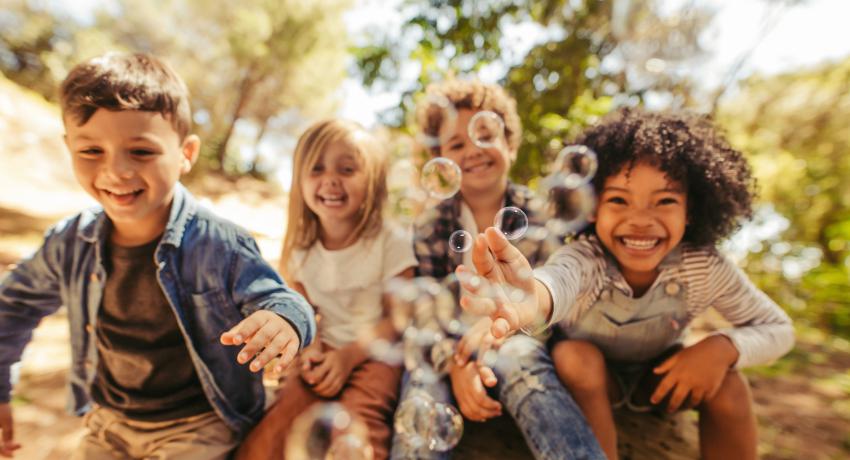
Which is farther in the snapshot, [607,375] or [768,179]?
[768,179]

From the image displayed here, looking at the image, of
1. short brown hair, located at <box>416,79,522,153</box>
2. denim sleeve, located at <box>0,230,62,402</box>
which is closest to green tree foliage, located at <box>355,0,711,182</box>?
short brown hair, located at <box>416,79,522,153</box>

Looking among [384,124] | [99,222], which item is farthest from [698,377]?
[384,124]

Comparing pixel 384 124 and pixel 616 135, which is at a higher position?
pixel 384 124

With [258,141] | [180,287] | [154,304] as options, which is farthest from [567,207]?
[258,141]

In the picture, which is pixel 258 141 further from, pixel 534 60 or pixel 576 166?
pixel 576 166

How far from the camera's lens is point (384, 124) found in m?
3.63

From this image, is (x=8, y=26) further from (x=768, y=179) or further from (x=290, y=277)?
(x=768, y=179)

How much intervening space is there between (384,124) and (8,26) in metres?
17.5

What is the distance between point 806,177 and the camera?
550cm

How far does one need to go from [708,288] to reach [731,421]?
481 mm

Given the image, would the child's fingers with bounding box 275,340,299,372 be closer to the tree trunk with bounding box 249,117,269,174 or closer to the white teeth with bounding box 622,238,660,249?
the white teeth with bounding box 622,238,660,249

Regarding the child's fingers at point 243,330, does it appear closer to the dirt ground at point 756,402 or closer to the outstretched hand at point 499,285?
the outstretched hand at point 499,285

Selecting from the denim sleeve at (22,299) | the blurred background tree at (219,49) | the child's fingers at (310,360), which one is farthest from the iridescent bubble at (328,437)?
the blurred background tree at (219,49)

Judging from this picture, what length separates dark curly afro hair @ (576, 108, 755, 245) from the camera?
1682mm
